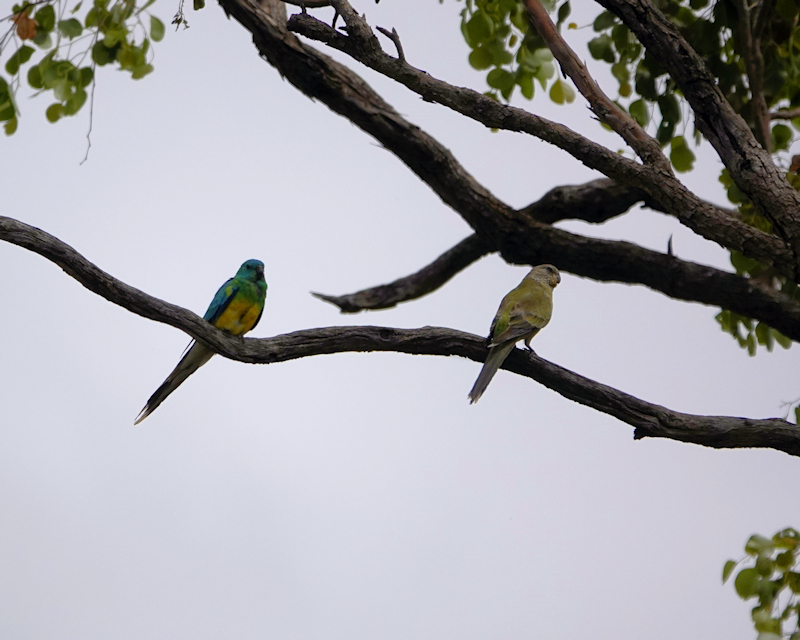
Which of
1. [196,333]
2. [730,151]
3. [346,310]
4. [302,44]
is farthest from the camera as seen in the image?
[346,310]

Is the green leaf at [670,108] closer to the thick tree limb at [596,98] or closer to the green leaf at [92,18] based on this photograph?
the thick tree limb at [596,98]

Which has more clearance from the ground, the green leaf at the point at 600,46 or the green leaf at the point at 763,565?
the green leaf at the point at 600,46

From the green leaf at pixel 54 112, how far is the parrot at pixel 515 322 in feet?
9.59

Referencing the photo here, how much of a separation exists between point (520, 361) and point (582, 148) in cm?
98

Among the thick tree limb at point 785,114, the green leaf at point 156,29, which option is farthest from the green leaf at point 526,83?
the green leaf at point 156,29

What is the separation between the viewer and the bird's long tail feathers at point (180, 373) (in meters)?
4.11

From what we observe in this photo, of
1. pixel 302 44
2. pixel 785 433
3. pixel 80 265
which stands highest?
pixel 302 44

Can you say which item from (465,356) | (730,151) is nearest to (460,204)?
(465,356)

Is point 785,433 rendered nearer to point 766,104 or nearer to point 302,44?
point 766,104

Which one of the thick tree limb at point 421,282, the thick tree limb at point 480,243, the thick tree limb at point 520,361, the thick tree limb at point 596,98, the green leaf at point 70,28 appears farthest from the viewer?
the thick tree limb at point 421,282

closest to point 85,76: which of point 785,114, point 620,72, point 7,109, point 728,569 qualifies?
point 7,109

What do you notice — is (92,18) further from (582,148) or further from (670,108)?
(670,108)

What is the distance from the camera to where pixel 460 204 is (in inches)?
177

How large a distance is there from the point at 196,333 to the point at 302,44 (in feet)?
6.07
